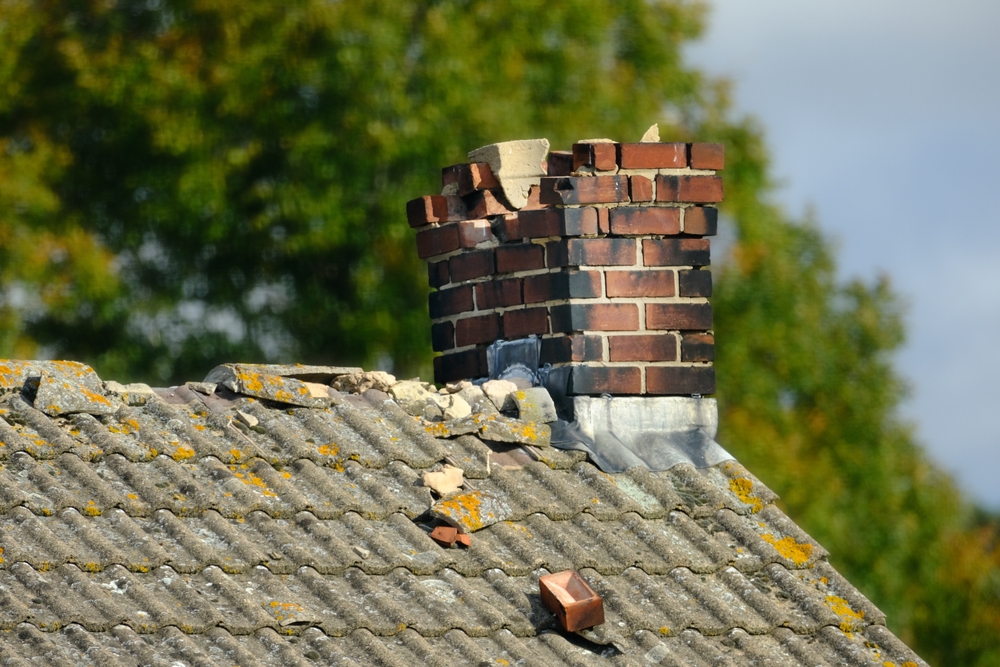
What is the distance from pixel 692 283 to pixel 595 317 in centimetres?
45

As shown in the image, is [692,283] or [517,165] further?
[517,165]

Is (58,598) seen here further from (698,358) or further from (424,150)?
Answer: (424,150)

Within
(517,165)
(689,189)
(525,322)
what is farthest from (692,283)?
(517,165)

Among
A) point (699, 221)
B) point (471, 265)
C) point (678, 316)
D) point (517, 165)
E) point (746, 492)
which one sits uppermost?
point (517, 165)

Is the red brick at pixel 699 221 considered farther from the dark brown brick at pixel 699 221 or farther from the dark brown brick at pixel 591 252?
the dark brown brick at pixel 591 252

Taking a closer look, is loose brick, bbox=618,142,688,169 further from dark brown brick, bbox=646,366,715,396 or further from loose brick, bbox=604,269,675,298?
dark brown brick, bbox=646,366,715,396

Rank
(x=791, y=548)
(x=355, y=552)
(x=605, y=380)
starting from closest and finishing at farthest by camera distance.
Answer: (x=355, y=552) → (x=791, y=548) → (x=605, y=380)

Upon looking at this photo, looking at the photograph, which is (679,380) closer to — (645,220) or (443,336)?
(645,220)

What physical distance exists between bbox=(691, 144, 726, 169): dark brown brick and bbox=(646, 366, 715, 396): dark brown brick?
79 cm

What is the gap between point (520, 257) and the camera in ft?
17.7

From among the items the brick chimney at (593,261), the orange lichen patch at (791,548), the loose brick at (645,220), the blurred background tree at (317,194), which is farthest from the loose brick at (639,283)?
the blurred background tree at (317,194)

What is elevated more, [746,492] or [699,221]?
[699,221]

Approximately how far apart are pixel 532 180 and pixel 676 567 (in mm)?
Result: 1882

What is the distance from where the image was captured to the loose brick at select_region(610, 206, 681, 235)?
531cm
